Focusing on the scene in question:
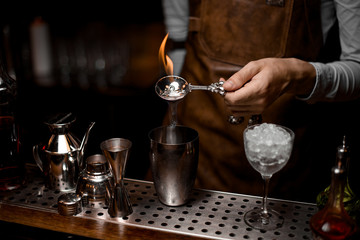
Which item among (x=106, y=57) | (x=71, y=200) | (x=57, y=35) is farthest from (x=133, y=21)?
(x=71, y=200)

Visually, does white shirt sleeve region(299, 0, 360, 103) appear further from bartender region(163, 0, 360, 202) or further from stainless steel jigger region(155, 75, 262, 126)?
stainless steel jigger region(155, 75, 262, 126)

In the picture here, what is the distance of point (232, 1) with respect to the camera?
1945 mm

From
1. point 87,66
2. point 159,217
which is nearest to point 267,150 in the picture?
point 159,217

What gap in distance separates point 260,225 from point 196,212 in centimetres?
22

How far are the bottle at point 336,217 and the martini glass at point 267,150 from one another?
16 cm

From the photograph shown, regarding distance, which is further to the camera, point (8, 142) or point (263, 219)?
point (8, 142)

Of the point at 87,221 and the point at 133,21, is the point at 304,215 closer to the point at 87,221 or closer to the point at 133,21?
the point at 87,221

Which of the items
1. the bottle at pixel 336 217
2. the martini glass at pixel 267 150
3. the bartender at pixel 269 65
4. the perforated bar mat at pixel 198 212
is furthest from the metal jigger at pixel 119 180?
the bottle at pixel 336 217

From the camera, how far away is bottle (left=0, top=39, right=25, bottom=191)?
1.49 meters

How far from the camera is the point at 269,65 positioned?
62.3 inches

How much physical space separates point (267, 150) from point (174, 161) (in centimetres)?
31

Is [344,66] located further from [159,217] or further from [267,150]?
[159,217]

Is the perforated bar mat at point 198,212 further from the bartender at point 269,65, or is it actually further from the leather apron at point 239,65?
the leather apron at point 239,65

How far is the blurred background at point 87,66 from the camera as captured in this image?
353 centimetres
